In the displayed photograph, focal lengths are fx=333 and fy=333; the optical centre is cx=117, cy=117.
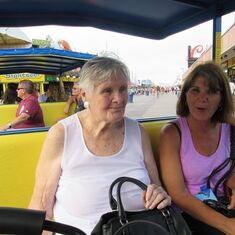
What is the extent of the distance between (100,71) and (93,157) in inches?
18.7

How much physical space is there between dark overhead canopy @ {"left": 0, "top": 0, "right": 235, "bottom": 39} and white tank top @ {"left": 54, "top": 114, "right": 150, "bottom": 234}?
143 centimetres

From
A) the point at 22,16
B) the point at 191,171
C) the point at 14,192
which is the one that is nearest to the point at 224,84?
the point at 191,171

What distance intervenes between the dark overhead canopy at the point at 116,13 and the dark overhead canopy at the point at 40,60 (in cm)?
314

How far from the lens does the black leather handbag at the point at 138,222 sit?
1294 millimetres

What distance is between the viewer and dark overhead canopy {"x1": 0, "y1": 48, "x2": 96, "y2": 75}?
6.21 meters

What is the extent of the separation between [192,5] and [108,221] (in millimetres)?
2189

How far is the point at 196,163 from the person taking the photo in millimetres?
2102

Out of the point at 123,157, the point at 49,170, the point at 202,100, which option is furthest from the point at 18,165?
the point at 202,100

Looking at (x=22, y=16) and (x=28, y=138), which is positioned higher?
(x=22, y=16)

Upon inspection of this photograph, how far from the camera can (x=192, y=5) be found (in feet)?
9.49

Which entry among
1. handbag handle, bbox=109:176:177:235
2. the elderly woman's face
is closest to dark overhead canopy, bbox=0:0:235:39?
the elderly woman's face

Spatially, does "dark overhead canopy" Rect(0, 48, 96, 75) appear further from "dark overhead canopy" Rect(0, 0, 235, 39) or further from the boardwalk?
"dark overhead canopy" Rect(0, 0, 235, 39)

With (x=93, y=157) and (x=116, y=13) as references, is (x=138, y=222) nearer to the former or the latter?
(x=93, y=157)

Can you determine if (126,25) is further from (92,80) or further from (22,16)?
(92,80)
